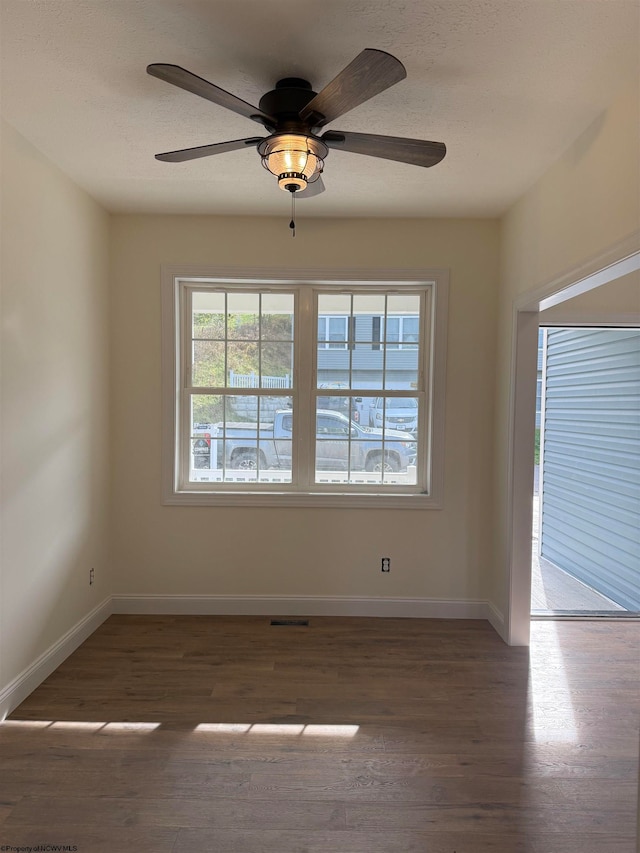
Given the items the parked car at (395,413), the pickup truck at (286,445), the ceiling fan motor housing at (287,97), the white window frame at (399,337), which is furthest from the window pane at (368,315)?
the ceiling fan motor housing at (287,97)

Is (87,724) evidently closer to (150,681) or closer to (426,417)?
(150,681)

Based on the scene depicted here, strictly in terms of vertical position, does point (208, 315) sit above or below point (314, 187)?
below

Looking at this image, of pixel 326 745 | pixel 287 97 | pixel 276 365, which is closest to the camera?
pixel 287 97

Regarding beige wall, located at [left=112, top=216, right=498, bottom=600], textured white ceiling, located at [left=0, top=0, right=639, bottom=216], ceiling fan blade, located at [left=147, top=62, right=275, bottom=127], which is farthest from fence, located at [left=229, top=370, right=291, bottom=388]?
ceiling fan blade, located at [left=147, top=62, right=275, bottom=127]

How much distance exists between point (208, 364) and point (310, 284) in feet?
3.19

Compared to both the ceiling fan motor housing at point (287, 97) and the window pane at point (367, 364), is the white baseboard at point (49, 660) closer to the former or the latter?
the window pane at point (367, 364)

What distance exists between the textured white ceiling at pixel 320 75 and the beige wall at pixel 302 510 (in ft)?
1.82

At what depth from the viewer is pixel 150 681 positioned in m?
2.65

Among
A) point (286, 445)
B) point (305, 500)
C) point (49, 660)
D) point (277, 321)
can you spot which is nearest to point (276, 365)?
point (277, 321)

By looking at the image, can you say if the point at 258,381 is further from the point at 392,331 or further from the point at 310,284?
the point at 392,331

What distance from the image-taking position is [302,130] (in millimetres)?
1772

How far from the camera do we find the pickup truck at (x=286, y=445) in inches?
142

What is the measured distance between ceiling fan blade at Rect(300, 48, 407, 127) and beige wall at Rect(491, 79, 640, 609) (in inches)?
44.7

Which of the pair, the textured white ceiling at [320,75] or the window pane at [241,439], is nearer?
the textured white ceiling at [320,75]
